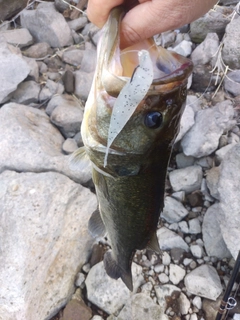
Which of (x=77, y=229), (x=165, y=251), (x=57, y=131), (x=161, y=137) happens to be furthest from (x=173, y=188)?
(x=161, y=137)

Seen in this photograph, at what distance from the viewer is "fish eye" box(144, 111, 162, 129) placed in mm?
1622

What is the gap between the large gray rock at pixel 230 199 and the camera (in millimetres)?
3082

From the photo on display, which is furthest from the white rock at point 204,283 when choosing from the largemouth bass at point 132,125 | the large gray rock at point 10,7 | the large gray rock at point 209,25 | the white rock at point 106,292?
the large gray rock at point 10,7

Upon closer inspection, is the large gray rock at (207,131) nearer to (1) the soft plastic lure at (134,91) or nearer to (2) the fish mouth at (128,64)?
(2) the fish mouth at (128,64)

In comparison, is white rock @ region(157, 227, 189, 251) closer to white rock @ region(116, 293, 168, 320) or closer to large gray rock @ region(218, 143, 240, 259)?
large gray rock @ region(218, 143, 240, 259)

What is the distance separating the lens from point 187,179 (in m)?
3.62

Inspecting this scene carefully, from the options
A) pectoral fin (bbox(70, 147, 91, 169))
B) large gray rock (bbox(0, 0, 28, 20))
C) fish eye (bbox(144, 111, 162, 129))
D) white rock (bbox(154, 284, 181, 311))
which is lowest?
white rock (bbox(154, 284, 181, 311))

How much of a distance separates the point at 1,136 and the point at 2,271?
1153 mm

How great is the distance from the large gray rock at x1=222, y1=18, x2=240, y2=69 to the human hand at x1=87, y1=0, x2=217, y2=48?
276 centimetres

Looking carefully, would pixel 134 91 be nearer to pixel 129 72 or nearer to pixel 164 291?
pixel 129 72

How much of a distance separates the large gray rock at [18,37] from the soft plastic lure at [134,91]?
12.2ft

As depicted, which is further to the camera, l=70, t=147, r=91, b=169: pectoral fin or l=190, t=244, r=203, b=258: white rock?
l=190, t=244, r=203, b=258: white rock

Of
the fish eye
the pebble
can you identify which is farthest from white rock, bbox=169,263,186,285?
the fish eye

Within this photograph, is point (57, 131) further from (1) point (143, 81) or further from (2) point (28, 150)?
(1) point (143, 81)
